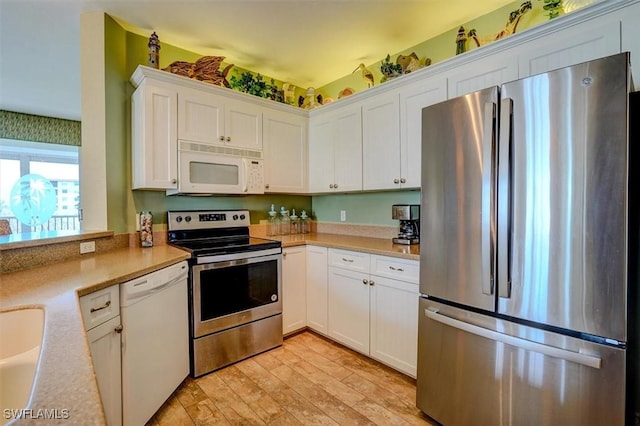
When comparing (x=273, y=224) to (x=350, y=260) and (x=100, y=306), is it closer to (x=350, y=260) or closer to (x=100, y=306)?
(x=350, y=260)

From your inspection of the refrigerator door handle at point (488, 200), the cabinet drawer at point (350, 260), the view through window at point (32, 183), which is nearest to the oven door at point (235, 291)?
the cabinet drawer at point (350, 260)

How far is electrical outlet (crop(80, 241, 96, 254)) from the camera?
77.3 inches

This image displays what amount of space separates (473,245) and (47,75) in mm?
4575

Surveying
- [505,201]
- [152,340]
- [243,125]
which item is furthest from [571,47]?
[152,340]

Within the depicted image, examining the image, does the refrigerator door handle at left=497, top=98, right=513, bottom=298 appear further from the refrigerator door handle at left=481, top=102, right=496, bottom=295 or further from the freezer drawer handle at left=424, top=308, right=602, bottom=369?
the freezer drawer handle at left=424, top=308, right=602, bottom=369

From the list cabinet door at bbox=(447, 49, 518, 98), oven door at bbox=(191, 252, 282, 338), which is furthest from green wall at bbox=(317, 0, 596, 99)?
oven door at bbox=(191, 252, 282, 338)

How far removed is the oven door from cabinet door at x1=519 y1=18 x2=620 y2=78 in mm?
2198

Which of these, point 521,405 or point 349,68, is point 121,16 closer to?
point 349,68

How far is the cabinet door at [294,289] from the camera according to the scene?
264 centimetres

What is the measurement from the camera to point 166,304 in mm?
1835

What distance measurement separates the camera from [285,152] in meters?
3.07

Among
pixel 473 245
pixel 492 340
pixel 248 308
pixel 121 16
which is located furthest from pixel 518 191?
pixel 121 16

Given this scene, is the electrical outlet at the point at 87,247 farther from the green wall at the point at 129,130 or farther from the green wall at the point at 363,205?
the green wall at the point at 363,205

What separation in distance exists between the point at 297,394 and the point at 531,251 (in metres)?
1.63
